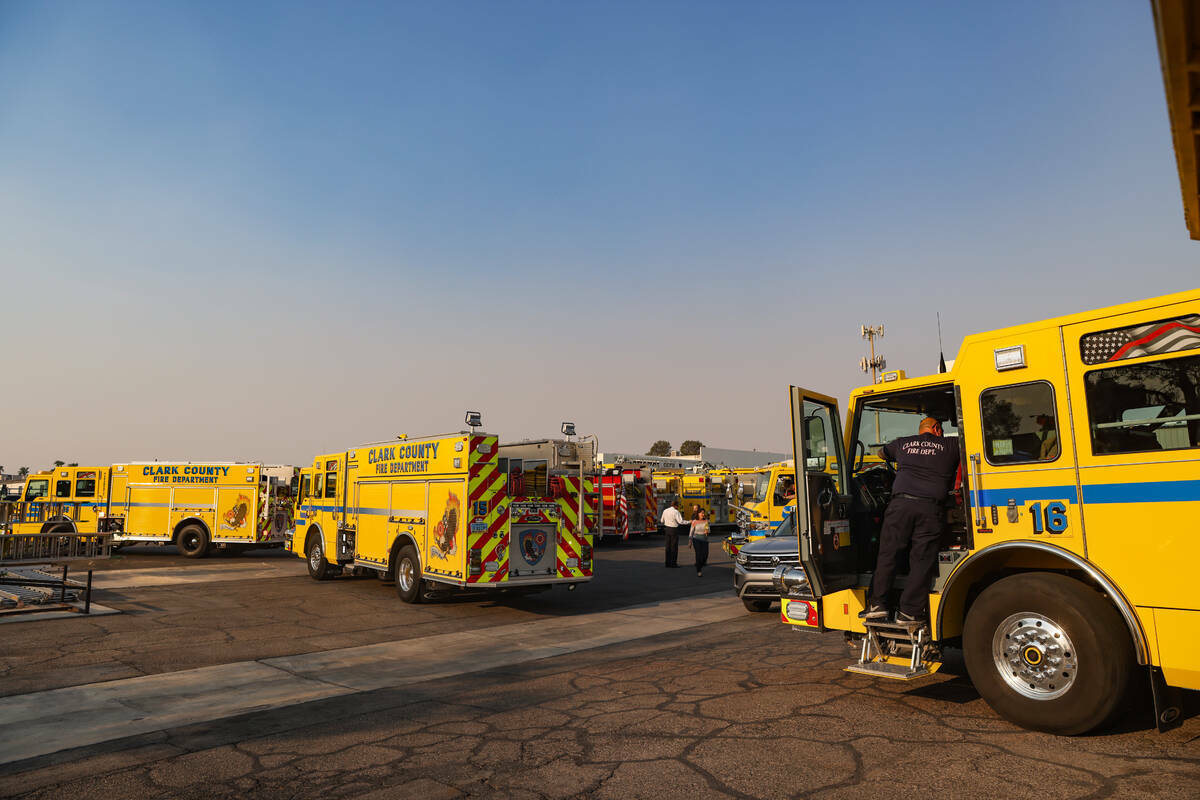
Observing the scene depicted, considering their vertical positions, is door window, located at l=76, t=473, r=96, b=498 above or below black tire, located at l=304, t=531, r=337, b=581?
above

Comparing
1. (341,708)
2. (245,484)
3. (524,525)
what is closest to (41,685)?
(341,708)

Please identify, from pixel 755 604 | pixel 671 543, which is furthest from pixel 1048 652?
pixel 671 543

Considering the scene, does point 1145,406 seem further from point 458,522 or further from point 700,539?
point 700,539

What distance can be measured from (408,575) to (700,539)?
702 cm

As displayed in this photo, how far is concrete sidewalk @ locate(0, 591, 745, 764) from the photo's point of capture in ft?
19.4

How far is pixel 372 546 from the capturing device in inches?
540

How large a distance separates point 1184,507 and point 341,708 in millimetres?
6429

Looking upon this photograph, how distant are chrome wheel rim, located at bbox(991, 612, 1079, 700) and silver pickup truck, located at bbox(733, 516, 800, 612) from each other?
17.0 feet

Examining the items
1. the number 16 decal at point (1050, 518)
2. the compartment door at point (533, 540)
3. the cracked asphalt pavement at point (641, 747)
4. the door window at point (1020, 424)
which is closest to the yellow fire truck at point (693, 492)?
the compartment door at point (533, 540)

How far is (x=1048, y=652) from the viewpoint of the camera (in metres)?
5.13

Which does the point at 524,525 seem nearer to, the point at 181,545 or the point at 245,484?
the point at 245,484

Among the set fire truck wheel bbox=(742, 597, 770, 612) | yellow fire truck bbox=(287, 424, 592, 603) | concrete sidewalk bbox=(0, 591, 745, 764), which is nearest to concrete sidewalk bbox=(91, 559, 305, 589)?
yellow fire truck bbox=(287, 424, 592, 603)

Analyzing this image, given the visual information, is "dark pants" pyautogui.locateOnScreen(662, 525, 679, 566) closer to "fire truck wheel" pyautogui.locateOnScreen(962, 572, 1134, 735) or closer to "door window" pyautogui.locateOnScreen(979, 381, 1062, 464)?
"fire truck wheel" pyautogui.locateOnScreen(962, 572, 1134, 735)

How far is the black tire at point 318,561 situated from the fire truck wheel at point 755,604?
886 cm
